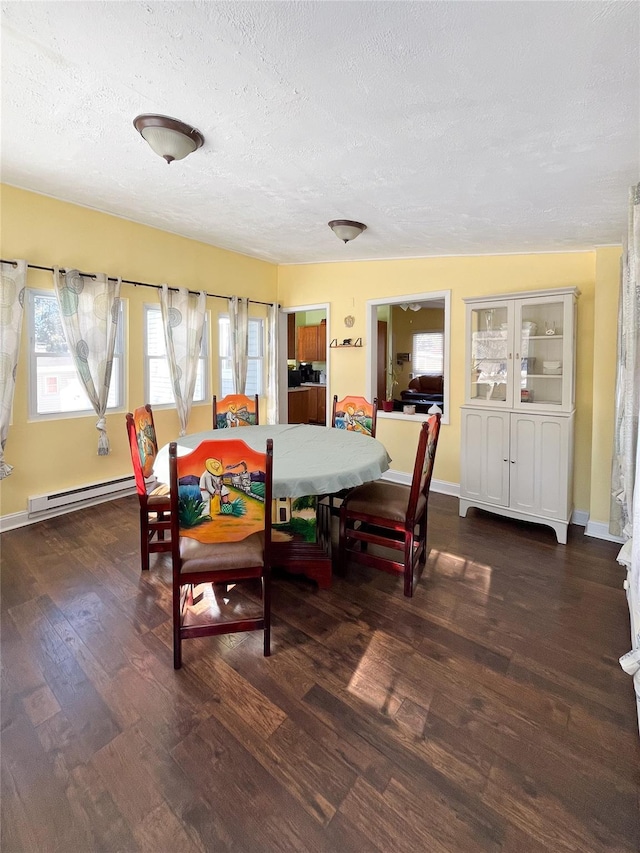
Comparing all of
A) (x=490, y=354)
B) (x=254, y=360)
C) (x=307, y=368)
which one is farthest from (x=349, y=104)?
(x=307, y=368)

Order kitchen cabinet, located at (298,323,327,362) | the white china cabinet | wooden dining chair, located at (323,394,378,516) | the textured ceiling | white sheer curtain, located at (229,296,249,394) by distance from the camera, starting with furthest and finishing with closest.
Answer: kitchen cabinet, located at (298,323,327,362) < white sheer curtain, located at (229,296,249,394) < wooden dining chair, located at (323,394,378,516) < the white china cabinet < the textured ceiling

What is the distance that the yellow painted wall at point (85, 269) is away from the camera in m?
3.22

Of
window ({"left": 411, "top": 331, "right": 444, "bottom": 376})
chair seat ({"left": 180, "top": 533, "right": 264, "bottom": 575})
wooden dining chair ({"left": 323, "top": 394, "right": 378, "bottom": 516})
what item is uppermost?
window ({"left": 411, "top": 331, "right": 444, "bottom": 376})

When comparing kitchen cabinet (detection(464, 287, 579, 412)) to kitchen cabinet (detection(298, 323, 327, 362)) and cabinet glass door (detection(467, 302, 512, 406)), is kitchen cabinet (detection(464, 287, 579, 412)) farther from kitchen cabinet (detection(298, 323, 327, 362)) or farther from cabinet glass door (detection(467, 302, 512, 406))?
kitchen cabinet (detection(298, 323, 327, 362))

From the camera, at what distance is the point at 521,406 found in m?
3.32

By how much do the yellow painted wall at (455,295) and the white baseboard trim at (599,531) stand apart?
0.13 meters

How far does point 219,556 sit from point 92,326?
107 inches

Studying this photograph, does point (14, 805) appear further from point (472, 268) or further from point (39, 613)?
point (472, 268)

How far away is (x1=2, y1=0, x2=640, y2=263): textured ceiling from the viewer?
1298mm

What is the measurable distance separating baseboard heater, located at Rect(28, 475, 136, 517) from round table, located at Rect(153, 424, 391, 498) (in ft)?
4.92

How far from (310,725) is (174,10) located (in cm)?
253

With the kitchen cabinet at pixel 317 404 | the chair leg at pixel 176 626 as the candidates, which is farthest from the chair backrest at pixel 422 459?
the kitchen cabinet at pixel 317 404

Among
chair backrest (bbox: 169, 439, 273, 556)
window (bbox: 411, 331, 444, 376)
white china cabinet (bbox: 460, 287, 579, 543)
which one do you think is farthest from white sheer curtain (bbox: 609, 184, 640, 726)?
window (bbox: 411, 331, 444, 376)

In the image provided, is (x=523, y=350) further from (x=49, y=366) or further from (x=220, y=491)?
(x=49, y=366)
